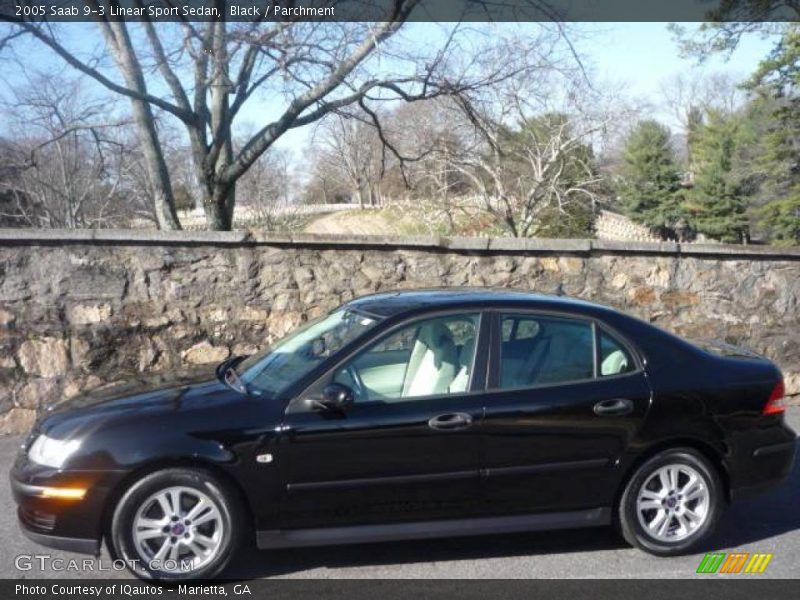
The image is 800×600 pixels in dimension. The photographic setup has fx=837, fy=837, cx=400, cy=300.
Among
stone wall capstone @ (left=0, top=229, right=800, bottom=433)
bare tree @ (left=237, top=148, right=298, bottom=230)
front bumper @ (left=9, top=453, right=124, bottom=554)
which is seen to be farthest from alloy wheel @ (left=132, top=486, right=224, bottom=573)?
bare tree @ (left=237, top=148, right=298, bottom=230)

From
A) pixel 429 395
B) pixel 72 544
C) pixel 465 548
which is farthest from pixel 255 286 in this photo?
pixel 72 544

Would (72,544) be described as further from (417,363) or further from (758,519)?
(758,519)

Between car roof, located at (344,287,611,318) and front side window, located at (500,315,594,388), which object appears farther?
car roof, located at (344,287,611,318)

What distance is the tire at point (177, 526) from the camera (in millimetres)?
4125

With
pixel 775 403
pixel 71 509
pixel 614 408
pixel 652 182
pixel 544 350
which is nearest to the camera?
pixel 71 509

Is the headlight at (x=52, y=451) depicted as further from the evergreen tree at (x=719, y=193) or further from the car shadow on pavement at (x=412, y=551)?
the evergreen tree at (x=719, y=193)

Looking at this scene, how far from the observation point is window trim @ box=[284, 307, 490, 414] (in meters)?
4.37

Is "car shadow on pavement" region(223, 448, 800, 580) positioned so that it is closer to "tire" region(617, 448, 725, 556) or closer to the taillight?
"tire" region(617, 448, 725, 556)

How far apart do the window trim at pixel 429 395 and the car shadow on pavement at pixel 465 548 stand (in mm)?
893

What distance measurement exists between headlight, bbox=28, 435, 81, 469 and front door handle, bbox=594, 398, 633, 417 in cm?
274

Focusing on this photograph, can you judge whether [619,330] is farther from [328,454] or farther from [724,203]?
[724,203]

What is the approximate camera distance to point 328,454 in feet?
14.0

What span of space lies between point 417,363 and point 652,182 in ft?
140

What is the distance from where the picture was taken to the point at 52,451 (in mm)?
4215
